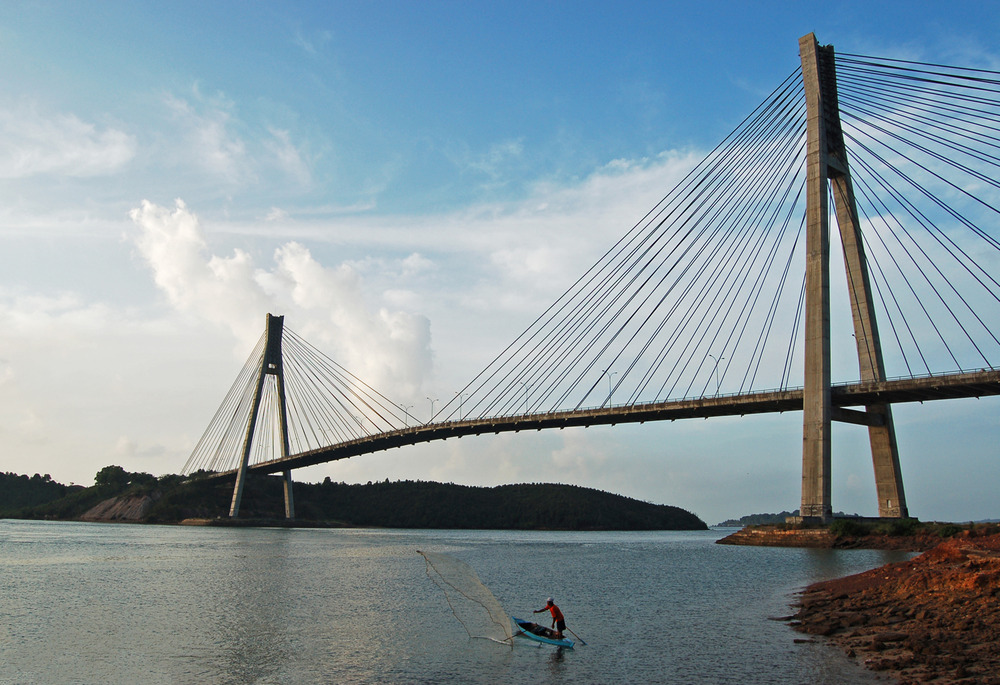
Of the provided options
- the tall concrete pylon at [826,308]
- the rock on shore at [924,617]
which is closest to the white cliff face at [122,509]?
the tall concrete pylon at [826,308]

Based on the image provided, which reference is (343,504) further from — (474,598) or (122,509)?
(474,598)

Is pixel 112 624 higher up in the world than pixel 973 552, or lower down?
lower down

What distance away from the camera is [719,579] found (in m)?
33.5

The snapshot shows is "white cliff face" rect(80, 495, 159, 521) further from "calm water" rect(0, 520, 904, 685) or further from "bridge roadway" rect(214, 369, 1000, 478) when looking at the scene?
"calm water" rect(0, 520, 904, 685)

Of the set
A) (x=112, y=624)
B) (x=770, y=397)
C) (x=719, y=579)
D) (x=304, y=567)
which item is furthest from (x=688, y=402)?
(x=112, y=624)

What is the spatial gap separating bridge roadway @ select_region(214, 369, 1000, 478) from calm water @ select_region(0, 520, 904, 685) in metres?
13.4

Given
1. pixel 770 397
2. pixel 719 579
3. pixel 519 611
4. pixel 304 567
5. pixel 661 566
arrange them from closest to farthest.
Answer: pixel 519 611 → pixel 719 579 → pixel 304 567 → pixel 661 566 → pixel 770 397

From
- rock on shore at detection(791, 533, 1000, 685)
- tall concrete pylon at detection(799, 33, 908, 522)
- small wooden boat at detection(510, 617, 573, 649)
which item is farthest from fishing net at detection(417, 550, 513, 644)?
tall concrete pylon at detection(799, 33, 908, 522)

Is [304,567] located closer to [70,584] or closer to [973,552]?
[70,584]

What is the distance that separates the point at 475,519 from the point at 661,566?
9454cm

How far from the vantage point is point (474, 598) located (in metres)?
19.9

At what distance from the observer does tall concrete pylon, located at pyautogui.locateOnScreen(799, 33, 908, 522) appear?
4766 cm

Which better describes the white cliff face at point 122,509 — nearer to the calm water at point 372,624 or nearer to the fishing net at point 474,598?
the calm water at point 372,624

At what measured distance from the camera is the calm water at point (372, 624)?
15.2 meters
